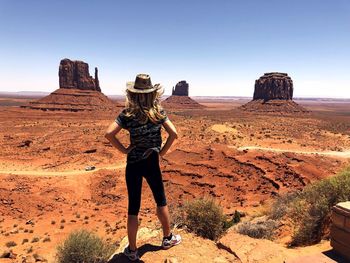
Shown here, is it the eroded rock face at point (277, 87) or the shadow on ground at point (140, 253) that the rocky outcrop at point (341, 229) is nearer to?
the shadow on ground at point (140, 253)

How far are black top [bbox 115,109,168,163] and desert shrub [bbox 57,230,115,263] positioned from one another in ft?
13.7

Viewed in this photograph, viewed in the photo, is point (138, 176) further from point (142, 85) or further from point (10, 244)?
point (10, 244)

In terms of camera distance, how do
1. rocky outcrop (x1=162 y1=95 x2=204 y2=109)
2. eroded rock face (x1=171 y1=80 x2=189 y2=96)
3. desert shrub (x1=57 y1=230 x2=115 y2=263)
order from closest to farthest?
desert shrub (x1=57 y1=230 x2=115 y2=263) < rocky outcrop (x1=162 y1=95 x2=204 y2=109) < eroded rock face (x1=171 y1=80 x2=189 y2=96)

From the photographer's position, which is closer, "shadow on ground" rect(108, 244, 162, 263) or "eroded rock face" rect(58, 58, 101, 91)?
"shadow on ground" rect(108, 244, 162, 263)

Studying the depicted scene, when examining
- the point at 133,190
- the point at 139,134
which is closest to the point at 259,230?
the point at 133,190

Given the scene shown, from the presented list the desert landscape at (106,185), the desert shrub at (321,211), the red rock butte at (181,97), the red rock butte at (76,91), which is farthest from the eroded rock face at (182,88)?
the desert shrub at (321,211)

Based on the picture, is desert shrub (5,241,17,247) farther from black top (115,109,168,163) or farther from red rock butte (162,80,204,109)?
red rock butte (162,80,204,109)

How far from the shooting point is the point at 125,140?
33.5 meters

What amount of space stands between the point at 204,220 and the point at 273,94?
10280cm

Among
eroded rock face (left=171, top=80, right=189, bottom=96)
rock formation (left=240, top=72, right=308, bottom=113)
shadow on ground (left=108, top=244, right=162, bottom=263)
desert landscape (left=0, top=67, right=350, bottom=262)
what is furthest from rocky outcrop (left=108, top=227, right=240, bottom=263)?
eroded rock face (left=171, top=80, right=189, bottom=96)

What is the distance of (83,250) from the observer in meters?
7.81

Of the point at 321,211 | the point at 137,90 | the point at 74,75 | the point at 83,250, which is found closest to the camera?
the point at 137,90

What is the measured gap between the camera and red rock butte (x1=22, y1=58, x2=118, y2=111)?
75750 millimetres

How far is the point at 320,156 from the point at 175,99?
116570 millimetres
